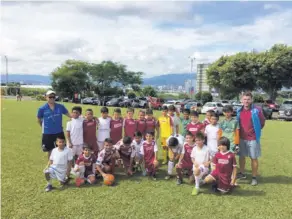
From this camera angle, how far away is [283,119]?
2700 centimetres

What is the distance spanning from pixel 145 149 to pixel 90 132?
1.36 meters

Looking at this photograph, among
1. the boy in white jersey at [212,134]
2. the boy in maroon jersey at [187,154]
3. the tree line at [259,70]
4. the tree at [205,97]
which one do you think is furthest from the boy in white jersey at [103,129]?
the tree at [205,97]

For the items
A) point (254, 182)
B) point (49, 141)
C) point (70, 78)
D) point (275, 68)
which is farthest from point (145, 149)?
point (70, 78)

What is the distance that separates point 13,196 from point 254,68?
35.2 m

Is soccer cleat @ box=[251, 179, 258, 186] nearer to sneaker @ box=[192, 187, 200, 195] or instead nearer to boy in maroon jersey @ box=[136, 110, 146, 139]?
sneaker @ box=[192, 187, 200, 195]

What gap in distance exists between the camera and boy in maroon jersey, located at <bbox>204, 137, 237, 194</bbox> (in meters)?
5.98

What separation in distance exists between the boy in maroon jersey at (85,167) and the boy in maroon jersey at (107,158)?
142mm

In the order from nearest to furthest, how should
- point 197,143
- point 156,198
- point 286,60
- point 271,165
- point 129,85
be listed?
point 156,198, point 197,143, point 271,165, point 286,60, point 129,85

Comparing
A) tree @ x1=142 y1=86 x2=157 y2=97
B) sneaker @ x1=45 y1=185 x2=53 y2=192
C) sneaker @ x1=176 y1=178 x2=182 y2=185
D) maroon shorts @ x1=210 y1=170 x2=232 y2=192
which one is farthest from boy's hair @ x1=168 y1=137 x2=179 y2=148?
tree @ x1=142 y1=86 x2=157 y2=97

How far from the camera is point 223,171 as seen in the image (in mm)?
6043

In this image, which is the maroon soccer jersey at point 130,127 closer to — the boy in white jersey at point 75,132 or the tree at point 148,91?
the boy in white jersey at point 75,132

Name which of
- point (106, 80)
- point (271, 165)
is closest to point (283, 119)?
point (271, 165)

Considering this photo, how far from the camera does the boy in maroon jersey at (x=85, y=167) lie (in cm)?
638

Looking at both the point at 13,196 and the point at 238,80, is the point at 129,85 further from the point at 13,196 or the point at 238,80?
the point at 13,196
